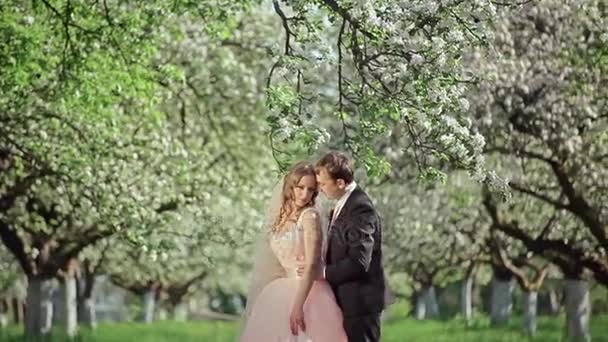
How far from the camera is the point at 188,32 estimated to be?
1064 inches

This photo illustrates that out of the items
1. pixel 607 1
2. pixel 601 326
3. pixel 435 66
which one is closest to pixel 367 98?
pixel 435 66

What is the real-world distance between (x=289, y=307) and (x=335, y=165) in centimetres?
133

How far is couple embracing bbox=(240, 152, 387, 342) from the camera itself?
10039 mm

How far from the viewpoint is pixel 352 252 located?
9984 millimetres

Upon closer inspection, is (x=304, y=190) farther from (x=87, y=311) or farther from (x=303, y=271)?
(x=87, y=311)

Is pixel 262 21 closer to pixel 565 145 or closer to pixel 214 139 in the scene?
pixel 214 139

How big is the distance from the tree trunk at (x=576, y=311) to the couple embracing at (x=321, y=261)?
17.5 m

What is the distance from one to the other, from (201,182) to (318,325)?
16.0 meters

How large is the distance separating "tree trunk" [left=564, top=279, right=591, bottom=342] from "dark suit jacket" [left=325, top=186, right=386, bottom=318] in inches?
698

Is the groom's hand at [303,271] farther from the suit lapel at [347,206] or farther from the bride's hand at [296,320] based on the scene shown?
the suit lapel at [347,206]

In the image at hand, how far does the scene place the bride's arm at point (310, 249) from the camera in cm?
1026

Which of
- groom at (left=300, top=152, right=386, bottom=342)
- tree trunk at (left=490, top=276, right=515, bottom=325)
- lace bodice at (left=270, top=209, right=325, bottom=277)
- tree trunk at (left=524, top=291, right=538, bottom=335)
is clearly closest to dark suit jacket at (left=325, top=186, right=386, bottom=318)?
groom at (left=300, top=152, right=386, bottom=342)

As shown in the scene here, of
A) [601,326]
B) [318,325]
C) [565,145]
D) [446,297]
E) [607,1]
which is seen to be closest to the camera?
[318,325]

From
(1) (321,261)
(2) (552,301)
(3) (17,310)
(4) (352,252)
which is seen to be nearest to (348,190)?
(4) (352,252)
